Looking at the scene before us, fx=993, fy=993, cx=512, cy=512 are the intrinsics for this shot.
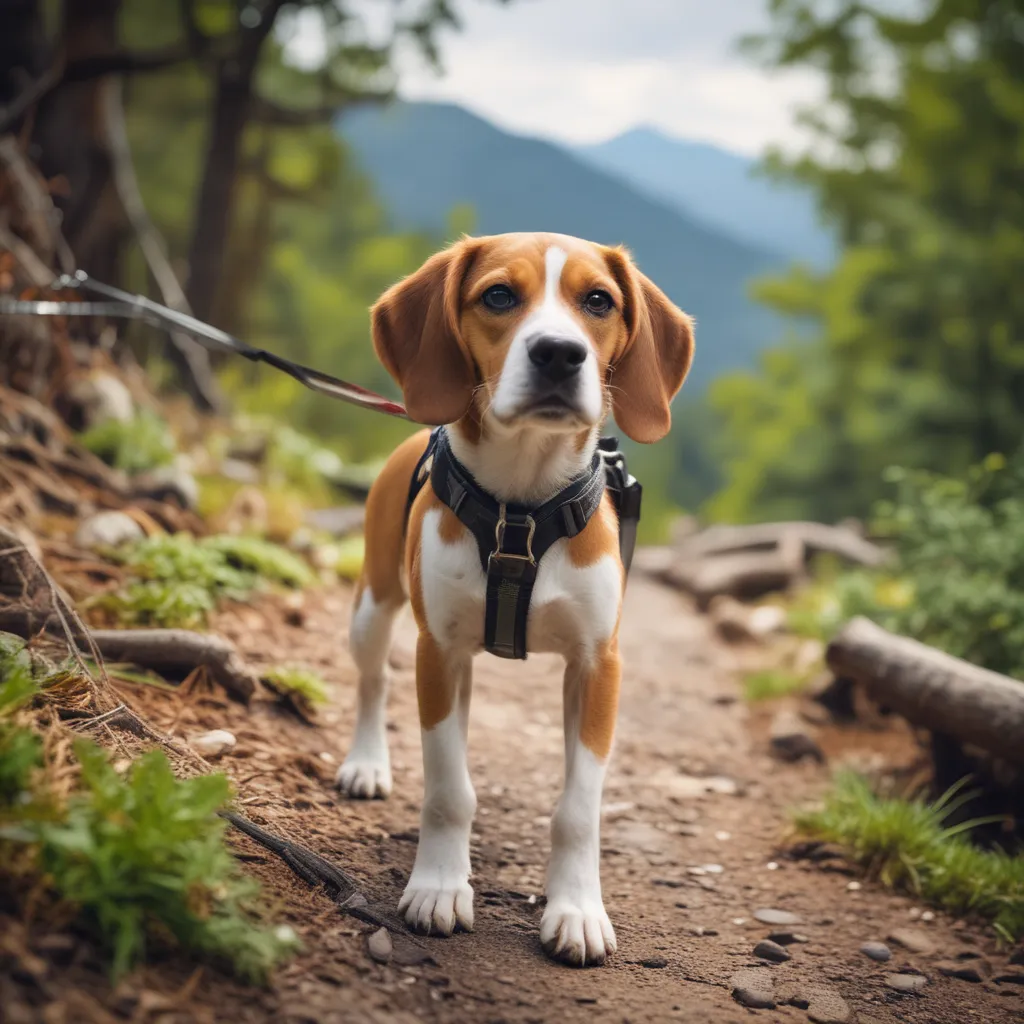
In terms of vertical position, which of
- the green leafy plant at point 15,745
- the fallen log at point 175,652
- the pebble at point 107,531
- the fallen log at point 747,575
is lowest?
the fallen log at point 747,575

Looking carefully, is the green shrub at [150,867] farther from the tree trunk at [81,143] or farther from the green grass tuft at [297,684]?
the tree trunk at [81,143]

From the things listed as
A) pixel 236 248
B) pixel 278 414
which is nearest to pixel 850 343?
pixel 278 414

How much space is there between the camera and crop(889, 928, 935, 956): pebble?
356cm

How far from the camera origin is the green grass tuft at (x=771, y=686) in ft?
21.7

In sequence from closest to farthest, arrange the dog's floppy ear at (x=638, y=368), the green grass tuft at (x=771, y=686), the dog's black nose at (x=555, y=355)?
the dog's black nose at (x=555, y=355) < the dog's floppy ear at (x=638, y=368) < the green grass tuft at (x=771, y=686)

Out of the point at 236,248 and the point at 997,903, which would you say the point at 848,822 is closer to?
the point at 997,903

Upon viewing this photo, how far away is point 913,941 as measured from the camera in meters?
3.61

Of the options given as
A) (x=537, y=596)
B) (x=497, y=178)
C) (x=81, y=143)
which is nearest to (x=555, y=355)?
(x=537, y=596)

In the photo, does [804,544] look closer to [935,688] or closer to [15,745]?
[935,688]

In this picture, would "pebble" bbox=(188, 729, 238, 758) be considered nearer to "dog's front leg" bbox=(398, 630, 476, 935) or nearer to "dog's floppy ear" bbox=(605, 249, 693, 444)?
"dog's front leg" bbox=(398, 630, 476, 935)

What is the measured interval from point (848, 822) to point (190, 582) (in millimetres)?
3313

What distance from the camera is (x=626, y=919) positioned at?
338cm

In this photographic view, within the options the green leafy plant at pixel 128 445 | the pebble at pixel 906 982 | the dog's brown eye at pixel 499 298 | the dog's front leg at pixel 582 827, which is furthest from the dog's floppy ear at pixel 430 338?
the green leafy plant at pixel 128 445

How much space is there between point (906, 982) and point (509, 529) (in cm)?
201
